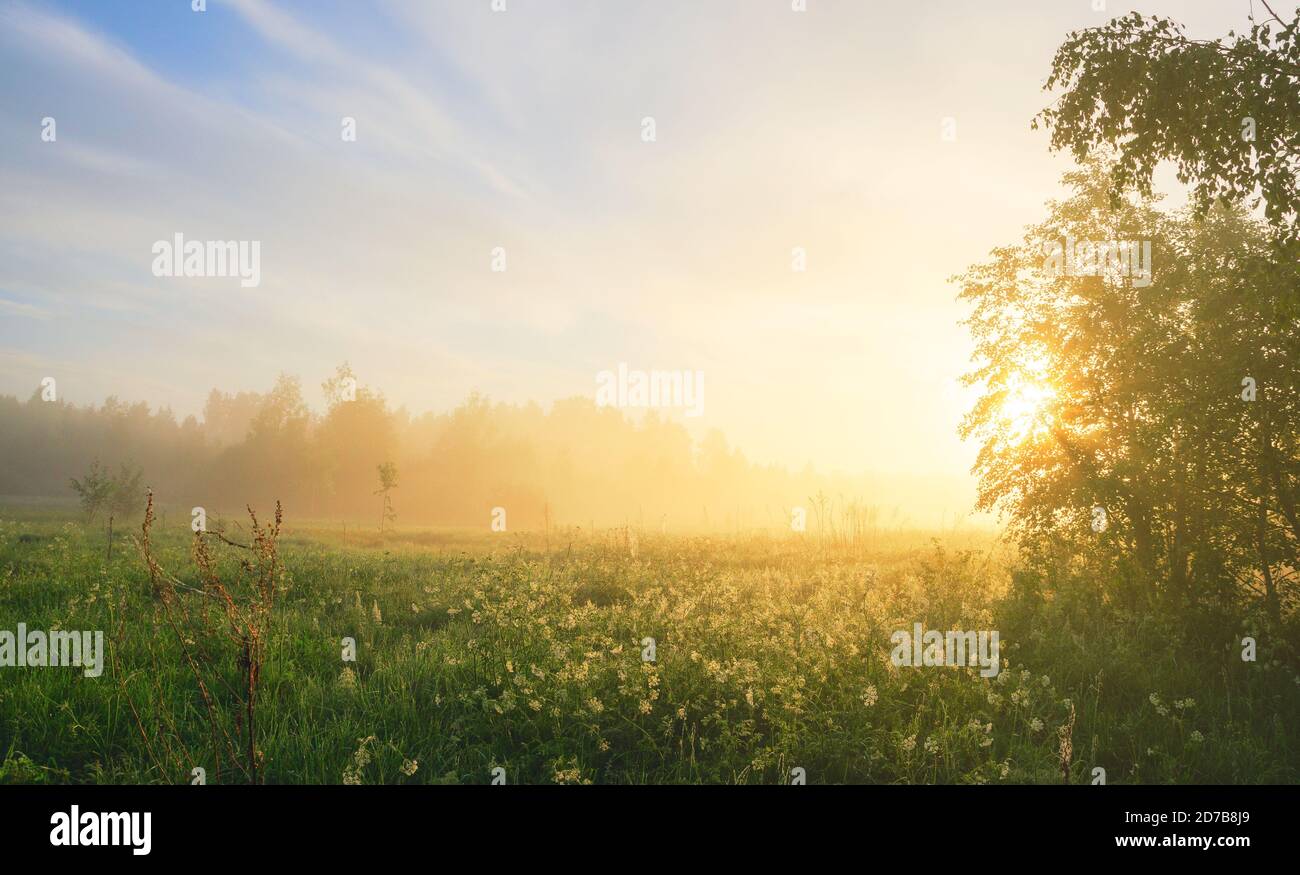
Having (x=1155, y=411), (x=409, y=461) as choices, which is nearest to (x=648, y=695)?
(x=1155, y=411)

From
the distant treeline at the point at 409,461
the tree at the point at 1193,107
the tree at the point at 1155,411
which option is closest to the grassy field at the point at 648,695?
the tree at the point at 1155,411

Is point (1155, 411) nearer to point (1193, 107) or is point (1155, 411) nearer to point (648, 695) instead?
point (1193, 107)

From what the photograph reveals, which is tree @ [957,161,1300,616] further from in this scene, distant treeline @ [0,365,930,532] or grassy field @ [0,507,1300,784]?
distant treeline @ [0,365,930,532]

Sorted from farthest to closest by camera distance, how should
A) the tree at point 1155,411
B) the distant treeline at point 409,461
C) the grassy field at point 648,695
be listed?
the distant treeline at point 409,461 < the tree at point 1155,411 < the grassy field at point 648,695

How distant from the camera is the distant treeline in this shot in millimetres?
78000

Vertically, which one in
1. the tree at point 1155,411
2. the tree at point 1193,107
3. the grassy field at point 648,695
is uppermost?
the tree at point 1193,107

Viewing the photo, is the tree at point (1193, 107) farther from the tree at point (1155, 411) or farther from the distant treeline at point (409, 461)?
the distant treeline at point (409, 461)

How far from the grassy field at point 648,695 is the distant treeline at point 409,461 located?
17.1 meters

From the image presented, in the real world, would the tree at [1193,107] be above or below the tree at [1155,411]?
above

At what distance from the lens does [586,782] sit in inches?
186

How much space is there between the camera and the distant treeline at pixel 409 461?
78000 millimetres

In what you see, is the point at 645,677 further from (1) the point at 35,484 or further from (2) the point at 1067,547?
(1) the point at 35,484

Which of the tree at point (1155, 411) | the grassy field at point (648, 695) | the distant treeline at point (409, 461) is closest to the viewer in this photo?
the grassy field at point (648, 695)
